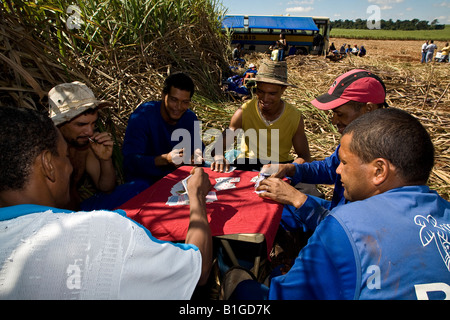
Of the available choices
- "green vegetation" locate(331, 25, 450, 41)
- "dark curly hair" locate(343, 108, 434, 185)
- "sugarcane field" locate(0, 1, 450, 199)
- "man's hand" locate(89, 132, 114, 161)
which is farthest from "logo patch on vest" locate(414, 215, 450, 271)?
"green vegetation" locate(331, 25, 450, 41)

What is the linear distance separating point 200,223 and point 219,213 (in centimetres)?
41

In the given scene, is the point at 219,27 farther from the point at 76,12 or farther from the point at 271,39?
the point at 271,39

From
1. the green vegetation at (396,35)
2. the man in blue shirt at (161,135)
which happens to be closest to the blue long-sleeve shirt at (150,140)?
the man in blue shirt at (161,135)

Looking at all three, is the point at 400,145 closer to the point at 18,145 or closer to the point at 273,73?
the point at 18,145

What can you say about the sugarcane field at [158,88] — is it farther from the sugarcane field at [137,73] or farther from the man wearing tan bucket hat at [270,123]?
the man wearing tan bucket hat at [270,123]

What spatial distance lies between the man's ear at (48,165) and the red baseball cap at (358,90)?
1.95 metres

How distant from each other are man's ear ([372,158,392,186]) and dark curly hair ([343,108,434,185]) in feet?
0.06

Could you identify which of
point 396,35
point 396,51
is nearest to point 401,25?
point 396,35

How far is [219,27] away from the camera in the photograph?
982 centimetres

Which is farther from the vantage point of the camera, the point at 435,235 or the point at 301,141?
the point at 301,141

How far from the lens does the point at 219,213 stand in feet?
6.13

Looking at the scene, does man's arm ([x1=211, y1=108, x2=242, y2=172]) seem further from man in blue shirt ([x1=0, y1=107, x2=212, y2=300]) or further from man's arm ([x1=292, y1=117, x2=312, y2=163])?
man in blue shirt ([x1=0, y1=107, x2=212, y2=300])

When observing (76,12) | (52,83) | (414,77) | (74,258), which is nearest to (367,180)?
(74,258)

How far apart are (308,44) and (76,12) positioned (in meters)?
18.8
